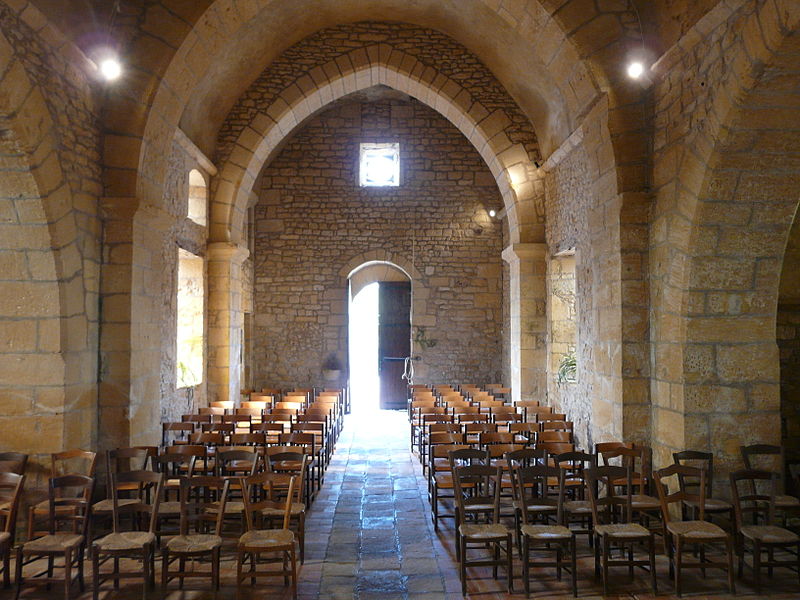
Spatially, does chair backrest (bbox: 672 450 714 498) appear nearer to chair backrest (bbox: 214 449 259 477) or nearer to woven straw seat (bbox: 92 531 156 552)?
chair backrest (bbox: 214 449 259 477)

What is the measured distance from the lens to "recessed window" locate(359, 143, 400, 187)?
13.0m

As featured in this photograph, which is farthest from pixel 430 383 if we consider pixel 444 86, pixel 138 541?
pixel 138 541

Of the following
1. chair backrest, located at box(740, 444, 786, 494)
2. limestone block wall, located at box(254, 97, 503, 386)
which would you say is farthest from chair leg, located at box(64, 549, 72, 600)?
limestone block wall, located at box(254, 97, 503, 386)

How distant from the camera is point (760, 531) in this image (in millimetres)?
4273

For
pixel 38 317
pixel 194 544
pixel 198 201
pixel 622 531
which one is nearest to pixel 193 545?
pixel 194 544

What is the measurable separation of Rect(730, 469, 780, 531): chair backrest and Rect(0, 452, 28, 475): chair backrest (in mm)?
5567

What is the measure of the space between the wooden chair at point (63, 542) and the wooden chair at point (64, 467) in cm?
7

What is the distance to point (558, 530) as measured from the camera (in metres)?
4.23

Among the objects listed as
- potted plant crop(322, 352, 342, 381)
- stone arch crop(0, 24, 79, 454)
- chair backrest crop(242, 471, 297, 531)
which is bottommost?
chair backrest crop(242, 471, 297, 531)

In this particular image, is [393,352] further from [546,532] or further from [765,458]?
[546,532]

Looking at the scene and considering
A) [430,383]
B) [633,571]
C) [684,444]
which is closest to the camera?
[633,571]

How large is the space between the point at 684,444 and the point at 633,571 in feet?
4.54

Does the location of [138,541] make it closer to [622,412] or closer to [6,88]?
[6,88]

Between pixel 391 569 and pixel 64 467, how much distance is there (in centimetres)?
302
